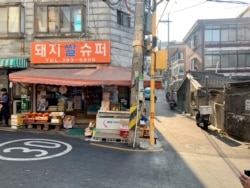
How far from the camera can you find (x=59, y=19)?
14969mm

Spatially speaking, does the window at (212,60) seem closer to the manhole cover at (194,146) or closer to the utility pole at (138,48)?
the manhole cover at (194,146)

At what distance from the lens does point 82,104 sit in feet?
48.6

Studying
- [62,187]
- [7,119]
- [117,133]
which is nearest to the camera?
[62,187]

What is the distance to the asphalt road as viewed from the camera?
6.88 m

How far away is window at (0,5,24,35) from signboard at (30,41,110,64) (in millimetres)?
1282

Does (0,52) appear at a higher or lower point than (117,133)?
higher

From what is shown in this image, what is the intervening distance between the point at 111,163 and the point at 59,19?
29.3 feet

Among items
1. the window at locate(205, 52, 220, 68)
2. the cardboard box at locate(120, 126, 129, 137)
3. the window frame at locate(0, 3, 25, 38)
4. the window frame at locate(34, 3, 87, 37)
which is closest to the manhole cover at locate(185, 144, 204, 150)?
the cardboard box at locate(120, 126, 129, 137)

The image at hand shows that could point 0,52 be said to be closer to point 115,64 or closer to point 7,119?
point 7,119

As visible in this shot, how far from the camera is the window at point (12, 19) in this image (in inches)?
588

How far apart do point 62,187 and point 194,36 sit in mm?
44196

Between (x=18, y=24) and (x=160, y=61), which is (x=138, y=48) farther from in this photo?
(x=18, y=24)

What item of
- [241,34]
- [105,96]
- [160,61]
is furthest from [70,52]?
[241,34]

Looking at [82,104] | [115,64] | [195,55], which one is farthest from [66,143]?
[195,55]
